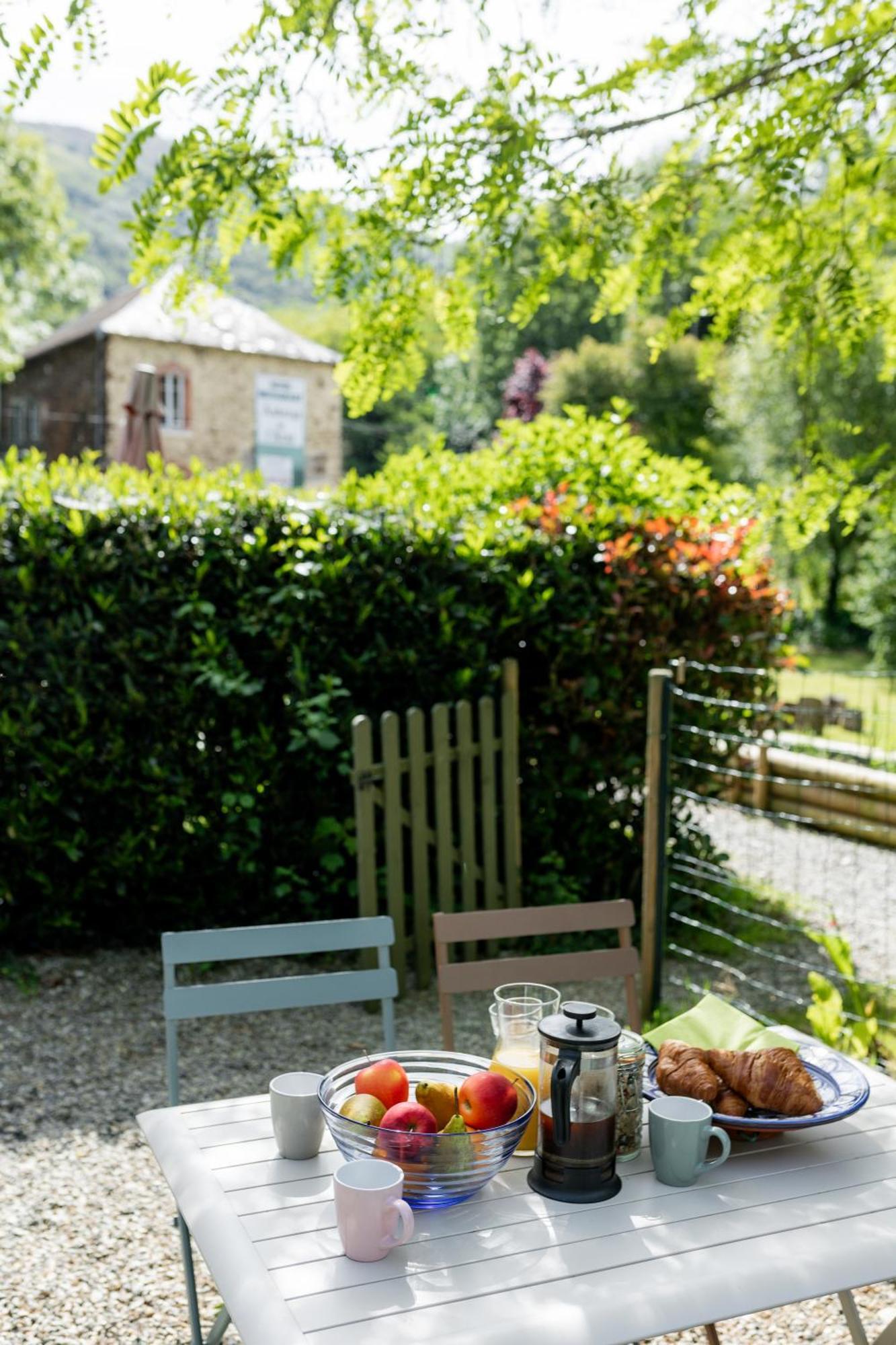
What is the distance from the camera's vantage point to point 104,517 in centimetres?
497

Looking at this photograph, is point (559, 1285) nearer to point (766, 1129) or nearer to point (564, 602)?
point (766, 1129)

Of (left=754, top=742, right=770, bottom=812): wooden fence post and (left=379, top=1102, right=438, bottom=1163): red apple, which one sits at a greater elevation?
(left=379, top=1102, right=438, bottom=1163): red apple

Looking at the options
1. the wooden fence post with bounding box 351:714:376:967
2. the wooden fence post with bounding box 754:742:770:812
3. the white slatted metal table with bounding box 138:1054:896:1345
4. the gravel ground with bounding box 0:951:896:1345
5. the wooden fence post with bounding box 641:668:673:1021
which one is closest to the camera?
the white slatted metal table with bounding box 138:1054:896:1345

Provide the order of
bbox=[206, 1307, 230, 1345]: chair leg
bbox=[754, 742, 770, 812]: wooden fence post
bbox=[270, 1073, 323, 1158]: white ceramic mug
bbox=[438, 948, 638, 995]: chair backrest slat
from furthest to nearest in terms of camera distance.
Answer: bbox=[754, 742, 770, 812]: wooden fence post, bbox=[438, 948, 638, 995]: chair backrest slat, bbox=[206, 1307, 230, 1345]: chair leg, bbox=[270, 1073, 323, 1158]: white ceramic mug

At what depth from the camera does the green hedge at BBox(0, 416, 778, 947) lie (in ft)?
16.3

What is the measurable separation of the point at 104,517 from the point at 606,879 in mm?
2903

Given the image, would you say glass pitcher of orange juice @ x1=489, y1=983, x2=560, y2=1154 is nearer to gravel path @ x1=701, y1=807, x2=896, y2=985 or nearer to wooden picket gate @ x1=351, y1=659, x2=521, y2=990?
wooden picket gate @ x1=351, y1=659, x2=521, y2=990

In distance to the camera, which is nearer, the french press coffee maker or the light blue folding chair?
the french press coffee maker


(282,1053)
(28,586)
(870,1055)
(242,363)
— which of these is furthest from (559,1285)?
(242,363)

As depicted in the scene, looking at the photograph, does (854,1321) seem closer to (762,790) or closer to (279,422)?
(762,790)

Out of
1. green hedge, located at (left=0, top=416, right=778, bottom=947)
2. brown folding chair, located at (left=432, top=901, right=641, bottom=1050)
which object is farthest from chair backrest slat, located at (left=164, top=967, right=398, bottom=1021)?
green hedge, located at (left=0, top=416, right=778, bottom=947)

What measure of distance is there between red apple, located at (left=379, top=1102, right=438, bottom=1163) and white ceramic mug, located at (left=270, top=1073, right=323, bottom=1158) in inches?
7.7

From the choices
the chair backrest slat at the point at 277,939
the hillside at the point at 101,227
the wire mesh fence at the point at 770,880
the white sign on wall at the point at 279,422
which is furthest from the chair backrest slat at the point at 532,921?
the hillside at the point at 101,227

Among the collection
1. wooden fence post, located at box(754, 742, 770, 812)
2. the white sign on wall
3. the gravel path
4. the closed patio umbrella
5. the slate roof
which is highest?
the slate roof
